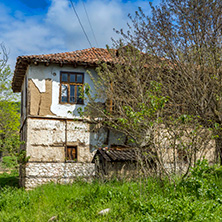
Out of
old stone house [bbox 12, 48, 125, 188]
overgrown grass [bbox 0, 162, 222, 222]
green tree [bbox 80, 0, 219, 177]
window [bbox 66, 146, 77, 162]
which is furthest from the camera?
window [bbox 66, 146, 77, 162]

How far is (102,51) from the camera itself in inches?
614

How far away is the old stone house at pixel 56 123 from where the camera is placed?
→ 43.5ft

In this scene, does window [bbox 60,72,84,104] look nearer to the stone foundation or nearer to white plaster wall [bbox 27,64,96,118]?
white plaster wall [bbox 27,64,96,118]

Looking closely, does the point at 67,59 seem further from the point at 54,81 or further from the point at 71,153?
the point at 71,153

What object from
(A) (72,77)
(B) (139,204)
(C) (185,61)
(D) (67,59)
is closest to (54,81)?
(A) (72,77)

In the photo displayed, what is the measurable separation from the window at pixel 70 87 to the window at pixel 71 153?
2.00 metres

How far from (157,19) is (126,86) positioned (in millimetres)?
2482

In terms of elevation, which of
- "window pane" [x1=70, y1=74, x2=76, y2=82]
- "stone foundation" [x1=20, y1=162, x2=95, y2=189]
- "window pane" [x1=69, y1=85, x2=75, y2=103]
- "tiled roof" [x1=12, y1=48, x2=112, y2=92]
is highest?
"tiled roof" [x1=12, y1=48, x2=112, y2=92]

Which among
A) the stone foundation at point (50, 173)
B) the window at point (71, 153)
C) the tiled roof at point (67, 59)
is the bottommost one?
the stone foundation at point (50, 173)

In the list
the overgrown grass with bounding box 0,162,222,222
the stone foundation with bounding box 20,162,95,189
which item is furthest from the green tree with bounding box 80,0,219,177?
the stone foundation with bounding box 20,162,95,189

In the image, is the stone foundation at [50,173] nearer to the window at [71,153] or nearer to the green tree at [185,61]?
the window at [71,153]

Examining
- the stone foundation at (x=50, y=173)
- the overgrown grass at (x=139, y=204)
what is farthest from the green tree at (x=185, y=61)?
the stone foundation at (x=50, y=173)

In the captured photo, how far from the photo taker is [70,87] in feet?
45.7

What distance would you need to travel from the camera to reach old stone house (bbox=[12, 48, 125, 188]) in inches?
522
